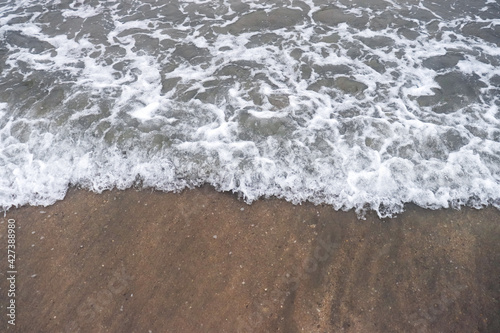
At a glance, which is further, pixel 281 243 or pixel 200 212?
pixel 200 212

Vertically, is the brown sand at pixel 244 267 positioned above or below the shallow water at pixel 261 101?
below

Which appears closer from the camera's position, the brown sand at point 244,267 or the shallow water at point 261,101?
the brown sand at point 244,267

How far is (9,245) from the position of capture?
5215 mm

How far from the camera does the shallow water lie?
5.93m

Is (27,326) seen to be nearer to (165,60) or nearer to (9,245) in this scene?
(9,245)

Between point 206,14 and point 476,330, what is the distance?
1023cm

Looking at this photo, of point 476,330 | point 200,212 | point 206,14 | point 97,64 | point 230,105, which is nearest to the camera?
point 476,330

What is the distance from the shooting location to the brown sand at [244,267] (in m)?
4.36

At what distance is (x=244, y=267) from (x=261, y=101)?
3.92 m

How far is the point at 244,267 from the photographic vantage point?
4.81 metres

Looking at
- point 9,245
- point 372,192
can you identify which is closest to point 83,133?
point 9,245

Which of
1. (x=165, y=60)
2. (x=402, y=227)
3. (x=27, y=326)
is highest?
(x=165, y=60)

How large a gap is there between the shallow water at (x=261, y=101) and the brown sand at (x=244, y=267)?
1.34 feet

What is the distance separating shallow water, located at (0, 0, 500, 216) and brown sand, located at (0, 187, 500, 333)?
1.34 feet
